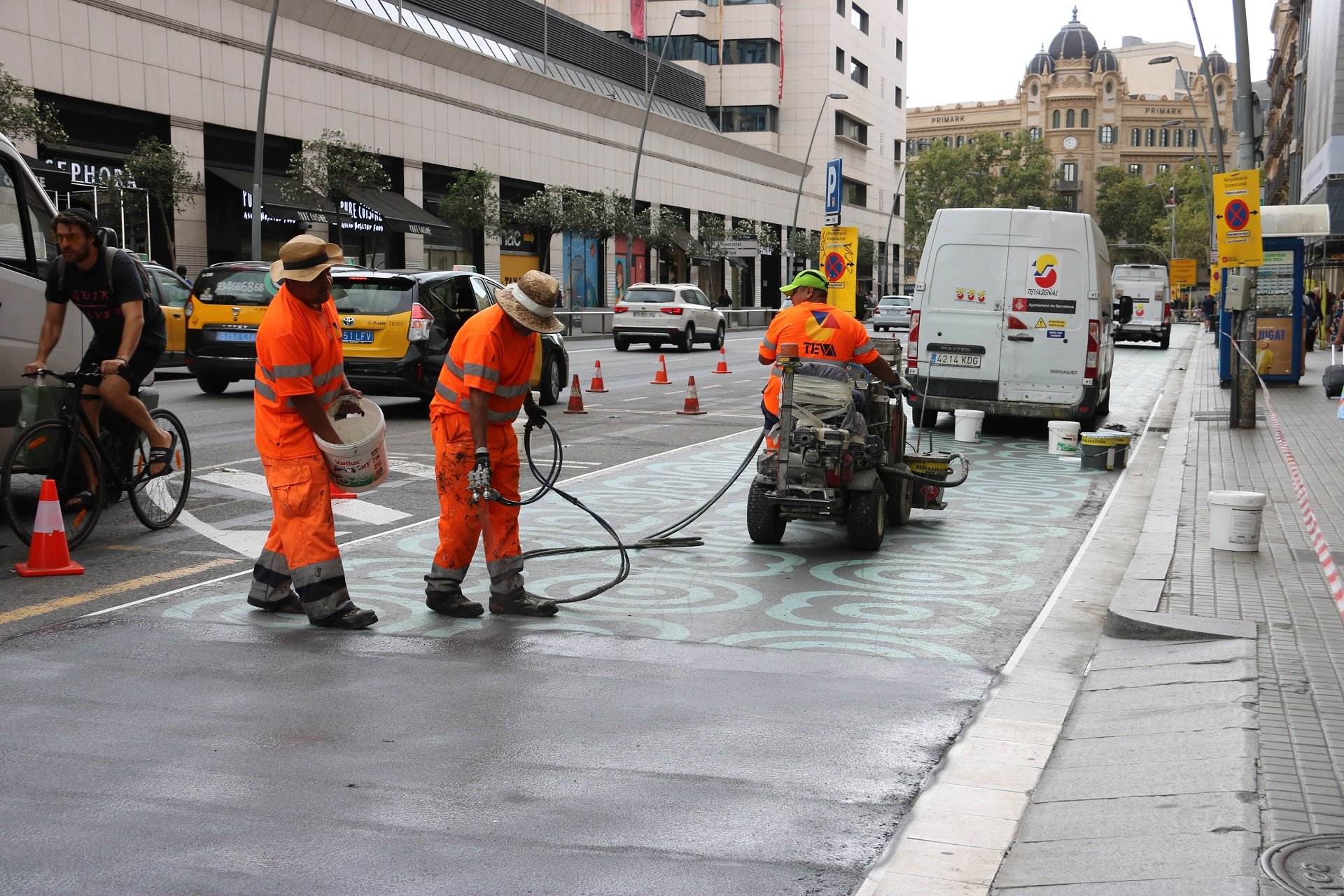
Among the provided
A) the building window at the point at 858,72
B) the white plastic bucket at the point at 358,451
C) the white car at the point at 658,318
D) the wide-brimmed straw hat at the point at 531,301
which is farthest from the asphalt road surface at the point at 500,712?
the building window at the point at 858,72

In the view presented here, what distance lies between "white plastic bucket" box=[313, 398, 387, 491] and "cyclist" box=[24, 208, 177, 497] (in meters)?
2.33

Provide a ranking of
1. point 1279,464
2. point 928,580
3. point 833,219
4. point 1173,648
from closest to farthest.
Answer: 1. point 1173,648
2. point 928,580
3. point 1279,464
4. point 833,219

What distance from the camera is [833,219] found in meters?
19.5

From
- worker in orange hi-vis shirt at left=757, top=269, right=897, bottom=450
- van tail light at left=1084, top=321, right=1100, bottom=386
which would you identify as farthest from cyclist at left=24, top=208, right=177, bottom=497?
van tail light at left=1084, top=321, right=1100, bottom=386

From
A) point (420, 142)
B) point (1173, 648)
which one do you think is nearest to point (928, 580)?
point (1173, 648)

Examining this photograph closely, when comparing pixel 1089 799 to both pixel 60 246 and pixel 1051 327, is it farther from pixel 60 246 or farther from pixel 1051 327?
pixel 1051 327

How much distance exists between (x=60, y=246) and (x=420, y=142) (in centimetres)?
4069

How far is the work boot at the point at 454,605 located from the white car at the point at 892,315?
158 feet

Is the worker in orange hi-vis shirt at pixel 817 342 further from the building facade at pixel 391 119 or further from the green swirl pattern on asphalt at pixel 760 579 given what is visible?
the building facade at pixel 391 119

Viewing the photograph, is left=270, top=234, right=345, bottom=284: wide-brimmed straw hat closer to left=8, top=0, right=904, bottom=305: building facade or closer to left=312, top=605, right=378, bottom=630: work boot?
left=312, top=605, right=378, bottom=630: work boot

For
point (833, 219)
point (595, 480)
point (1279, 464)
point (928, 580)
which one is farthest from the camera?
point (833, 219)

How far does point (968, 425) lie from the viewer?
1608 cm

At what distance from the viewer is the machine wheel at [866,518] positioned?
892 centimetres

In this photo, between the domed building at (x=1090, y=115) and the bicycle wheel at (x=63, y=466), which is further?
the domed building at (x=1090, y=115)
